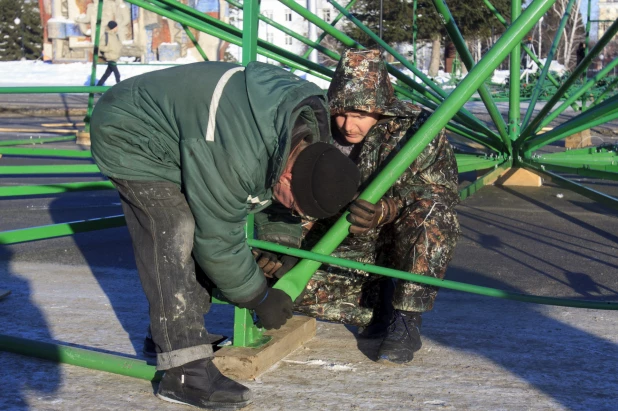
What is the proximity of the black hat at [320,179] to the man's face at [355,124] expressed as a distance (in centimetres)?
76

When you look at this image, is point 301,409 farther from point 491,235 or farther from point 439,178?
point 491,235

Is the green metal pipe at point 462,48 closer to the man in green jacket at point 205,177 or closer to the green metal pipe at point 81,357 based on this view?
the man in green jacket at point 205,177

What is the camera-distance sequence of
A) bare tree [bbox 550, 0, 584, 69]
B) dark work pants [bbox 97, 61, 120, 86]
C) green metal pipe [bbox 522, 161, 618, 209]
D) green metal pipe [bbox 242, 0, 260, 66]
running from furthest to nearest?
bare tree [bbox 550, 0, 584, 69], dark work pants [bbox 97, 61, 120, 86], green metal pipe [bbox 522, 161, 618, 209], green metal pipe [bbox 242, 0, 260, 66]

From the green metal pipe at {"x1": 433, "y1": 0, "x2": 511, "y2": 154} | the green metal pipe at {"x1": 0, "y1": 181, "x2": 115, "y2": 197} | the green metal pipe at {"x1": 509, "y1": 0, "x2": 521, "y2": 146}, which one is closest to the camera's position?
the green metal pipe at {"x1": 0, "y1": 181, "x2": 115, "y2": 197}

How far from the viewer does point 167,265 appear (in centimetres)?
252

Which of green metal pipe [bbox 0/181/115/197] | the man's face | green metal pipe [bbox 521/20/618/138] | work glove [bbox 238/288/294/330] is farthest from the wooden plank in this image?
green metal pipe [bbox 521/20/618/138]

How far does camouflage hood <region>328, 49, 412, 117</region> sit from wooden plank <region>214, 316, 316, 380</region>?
2.91 ft

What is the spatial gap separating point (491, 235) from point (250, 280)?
3284mm

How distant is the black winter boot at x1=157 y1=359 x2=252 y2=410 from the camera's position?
2.49m

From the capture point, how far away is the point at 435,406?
2508mm

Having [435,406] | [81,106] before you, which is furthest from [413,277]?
[81,106]

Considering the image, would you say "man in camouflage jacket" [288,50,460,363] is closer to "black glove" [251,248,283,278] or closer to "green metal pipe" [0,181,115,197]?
"black glove" [251,248,283,278]

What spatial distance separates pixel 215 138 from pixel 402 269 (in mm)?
1031

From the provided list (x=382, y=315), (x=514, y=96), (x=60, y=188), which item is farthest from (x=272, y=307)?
(x=514, y=96)
